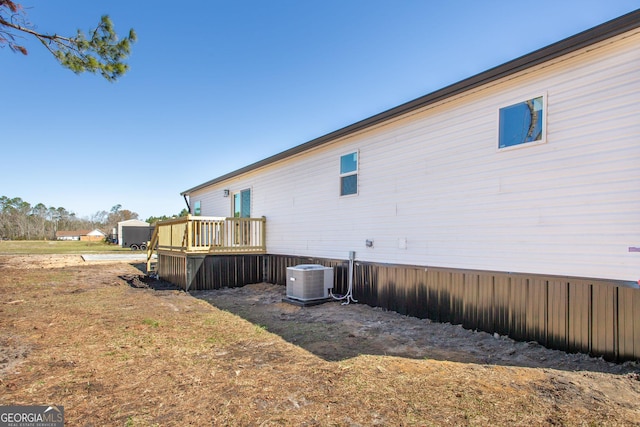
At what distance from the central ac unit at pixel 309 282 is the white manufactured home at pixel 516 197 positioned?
60 centimetres

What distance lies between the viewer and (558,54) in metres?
4.19

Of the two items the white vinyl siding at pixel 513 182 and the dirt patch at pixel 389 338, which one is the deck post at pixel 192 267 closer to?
the dirt patch at pixel 389 338

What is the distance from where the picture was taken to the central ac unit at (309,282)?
7.15 m

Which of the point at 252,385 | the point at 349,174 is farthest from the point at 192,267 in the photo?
the point at 252,385

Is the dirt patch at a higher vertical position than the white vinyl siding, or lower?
lower

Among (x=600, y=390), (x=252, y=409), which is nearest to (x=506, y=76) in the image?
(x=600, y=390)

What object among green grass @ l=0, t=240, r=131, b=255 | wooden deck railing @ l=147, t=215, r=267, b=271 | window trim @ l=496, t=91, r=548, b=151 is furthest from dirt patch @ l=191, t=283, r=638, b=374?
green grass @ l=0, t=240, r=131, b=255

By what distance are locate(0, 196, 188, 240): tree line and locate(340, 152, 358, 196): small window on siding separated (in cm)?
5997

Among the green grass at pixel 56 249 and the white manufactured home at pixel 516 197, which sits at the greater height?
the white manufactured home at pixel 516 197

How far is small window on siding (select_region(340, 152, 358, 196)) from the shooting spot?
756 cm

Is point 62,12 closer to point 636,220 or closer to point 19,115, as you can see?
point 636,220

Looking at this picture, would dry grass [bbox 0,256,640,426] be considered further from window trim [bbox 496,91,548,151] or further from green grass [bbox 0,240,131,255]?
green grass [bbox 0,240,131,255]

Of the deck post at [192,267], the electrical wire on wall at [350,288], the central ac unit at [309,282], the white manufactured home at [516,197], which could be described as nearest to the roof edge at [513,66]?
the white manufactured home at [516,197]

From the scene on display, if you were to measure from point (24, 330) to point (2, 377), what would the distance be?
225 cm
